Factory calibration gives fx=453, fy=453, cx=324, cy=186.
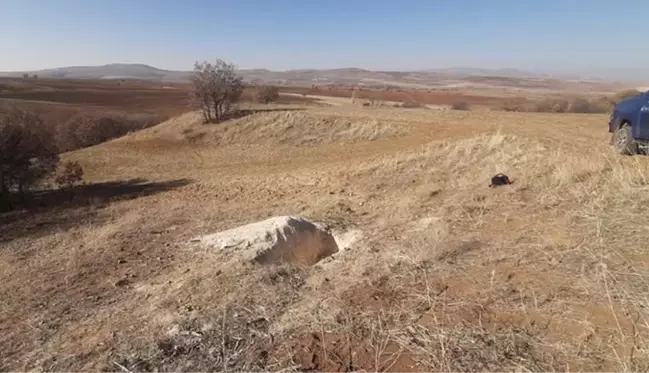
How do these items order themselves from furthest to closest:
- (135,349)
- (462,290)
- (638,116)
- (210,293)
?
(638,116) → (210,293) → (462,290) → (135,349)

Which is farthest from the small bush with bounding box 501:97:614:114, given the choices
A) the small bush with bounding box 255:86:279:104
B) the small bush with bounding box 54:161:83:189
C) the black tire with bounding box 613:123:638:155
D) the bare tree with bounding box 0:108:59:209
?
the bare tree with bounding box 0:108:59:209

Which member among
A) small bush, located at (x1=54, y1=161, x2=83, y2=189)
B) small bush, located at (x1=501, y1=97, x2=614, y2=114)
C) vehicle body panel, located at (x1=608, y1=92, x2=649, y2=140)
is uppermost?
vehicle body panel, located at (x1=608, y1=92, x2=649, y2=140)

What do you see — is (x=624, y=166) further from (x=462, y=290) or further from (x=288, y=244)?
(x=288, y=244)

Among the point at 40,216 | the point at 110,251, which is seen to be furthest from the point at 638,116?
the point at 40,216

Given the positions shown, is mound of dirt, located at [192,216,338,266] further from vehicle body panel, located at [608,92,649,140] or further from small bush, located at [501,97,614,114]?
small bush, located at [501,97,614,114]

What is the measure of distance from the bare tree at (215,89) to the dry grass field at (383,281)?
45.7 ft

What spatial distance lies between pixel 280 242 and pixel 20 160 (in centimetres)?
1375

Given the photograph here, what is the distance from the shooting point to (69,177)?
17.6m

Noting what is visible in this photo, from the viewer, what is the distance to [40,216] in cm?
1302

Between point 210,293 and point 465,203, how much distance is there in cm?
459

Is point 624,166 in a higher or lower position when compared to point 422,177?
higher

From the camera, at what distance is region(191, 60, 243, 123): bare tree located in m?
24.6

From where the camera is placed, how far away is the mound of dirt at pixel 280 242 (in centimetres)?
655

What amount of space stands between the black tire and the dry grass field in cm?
39
